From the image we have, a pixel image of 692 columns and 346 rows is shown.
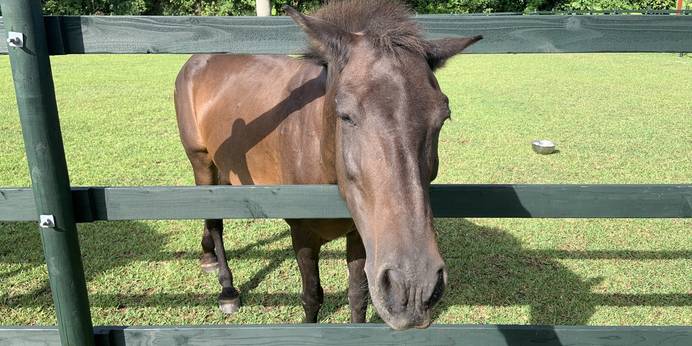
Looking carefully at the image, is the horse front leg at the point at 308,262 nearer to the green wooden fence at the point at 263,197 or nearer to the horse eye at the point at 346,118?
the green wooden fence at the point at 263,197

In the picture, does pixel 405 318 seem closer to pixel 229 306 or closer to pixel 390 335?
pixel 390 335

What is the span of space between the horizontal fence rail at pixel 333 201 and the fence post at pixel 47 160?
0.13m

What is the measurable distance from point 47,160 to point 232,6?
30.4 metres

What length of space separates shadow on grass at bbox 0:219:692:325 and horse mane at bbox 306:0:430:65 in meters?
2.30

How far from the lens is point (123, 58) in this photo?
20.7 meters

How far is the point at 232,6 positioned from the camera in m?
29.9

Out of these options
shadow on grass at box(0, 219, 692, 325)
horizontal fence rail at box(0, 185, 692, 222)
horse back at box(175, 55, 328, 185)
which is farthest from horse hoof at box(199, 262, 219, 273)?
horizontal fence rail at box(0, 185, 692, 222)

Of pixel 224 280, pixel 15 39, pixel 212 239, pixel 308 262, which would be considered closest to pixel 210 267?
pixel 212 239

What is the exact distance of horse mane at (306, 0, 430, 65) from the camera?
Answer: 1.81m

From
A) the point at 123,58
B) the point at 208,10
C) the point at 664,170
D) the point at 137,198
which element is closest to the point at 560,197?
the point at 137,198

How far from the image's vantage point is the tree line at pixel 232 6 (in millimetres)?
28359

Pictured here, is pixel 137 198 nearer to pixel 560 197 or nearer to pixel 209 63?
pixel 560 197

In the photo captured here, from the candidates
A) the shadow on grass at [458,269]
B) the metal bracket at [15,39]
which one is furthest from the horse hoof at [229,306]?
the metal bracket at [15,39]

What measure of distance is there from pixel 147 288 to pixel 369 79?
313cm
